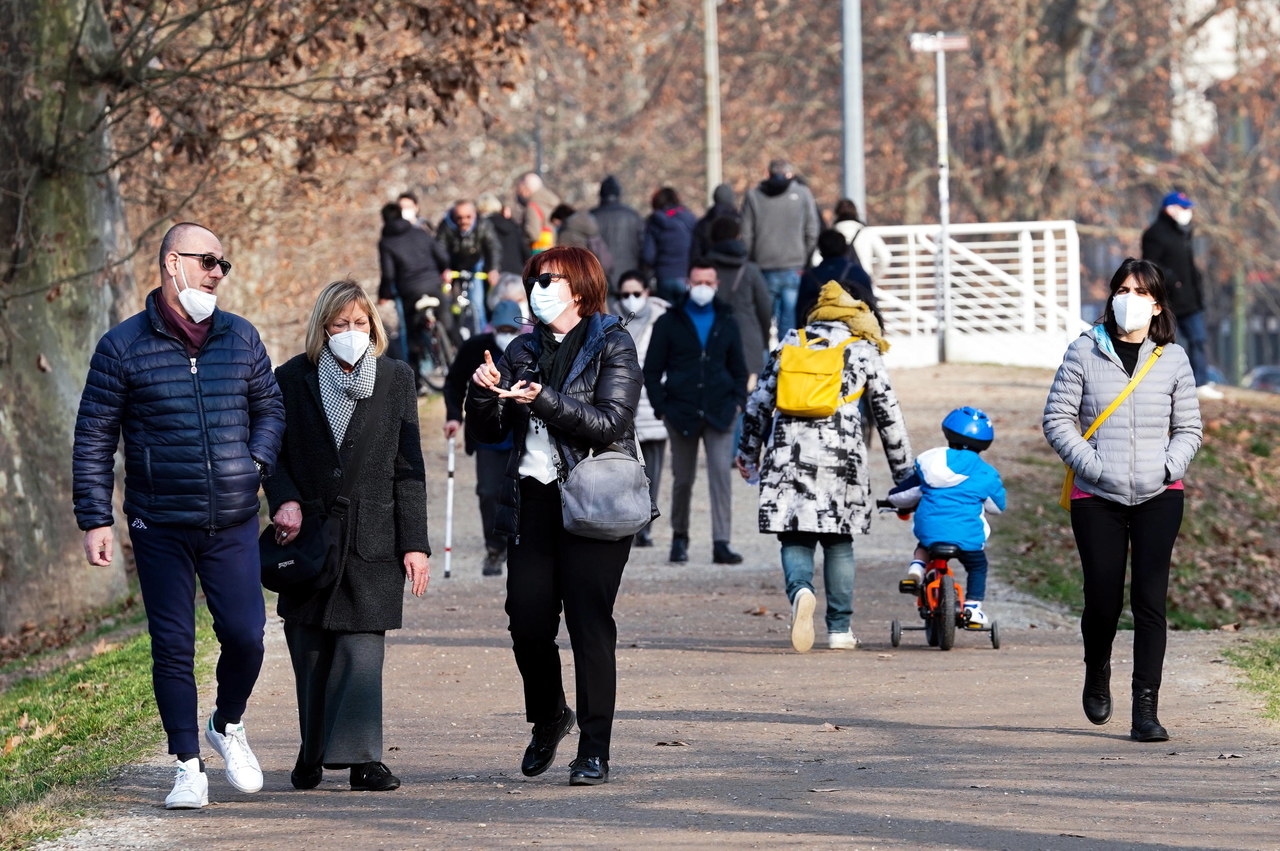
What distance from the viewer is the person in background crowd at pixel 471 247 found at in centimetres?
2192

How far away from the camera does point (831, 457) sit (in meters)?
10.6

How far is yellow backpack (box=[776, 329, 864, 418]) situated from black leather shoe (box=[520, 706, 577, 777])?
345 cm

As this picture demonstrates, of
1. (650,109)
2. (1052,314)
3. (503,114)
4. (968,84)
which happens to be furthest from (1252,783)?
(503,114)

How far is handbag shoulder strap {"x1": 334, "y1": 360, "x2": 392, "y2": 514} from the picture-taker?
7.05 metres

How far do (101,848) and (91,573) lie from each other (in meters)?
9.53

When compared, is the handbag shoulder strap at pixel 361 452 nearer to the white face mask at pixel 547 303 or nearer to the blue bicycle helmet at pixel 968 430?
the white face mask at pixel 547 303

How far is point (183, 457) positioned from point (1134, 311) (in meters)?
3.47

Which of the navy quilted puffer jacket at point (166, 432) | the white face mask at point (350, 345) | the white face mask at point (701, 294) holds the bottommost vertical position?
the navy quilted puffer jacket at point (166, 432)

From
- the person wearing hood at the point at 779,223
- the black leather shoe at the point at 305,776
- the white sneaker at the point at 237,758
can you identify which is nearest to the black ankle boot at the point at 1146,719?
the black leather shoe at the point at 305,776

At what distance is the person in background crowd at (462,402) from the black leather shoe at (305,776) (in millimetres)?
4078

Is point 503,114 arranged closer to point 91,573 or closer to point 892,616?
point 91,573

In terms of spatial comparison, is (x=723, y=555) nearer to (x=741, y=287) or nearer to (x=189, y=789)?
(x=741, y=287)

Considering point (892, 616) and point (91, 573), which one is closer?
point (892, 616)

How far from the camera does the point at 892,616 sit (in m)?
12.5
